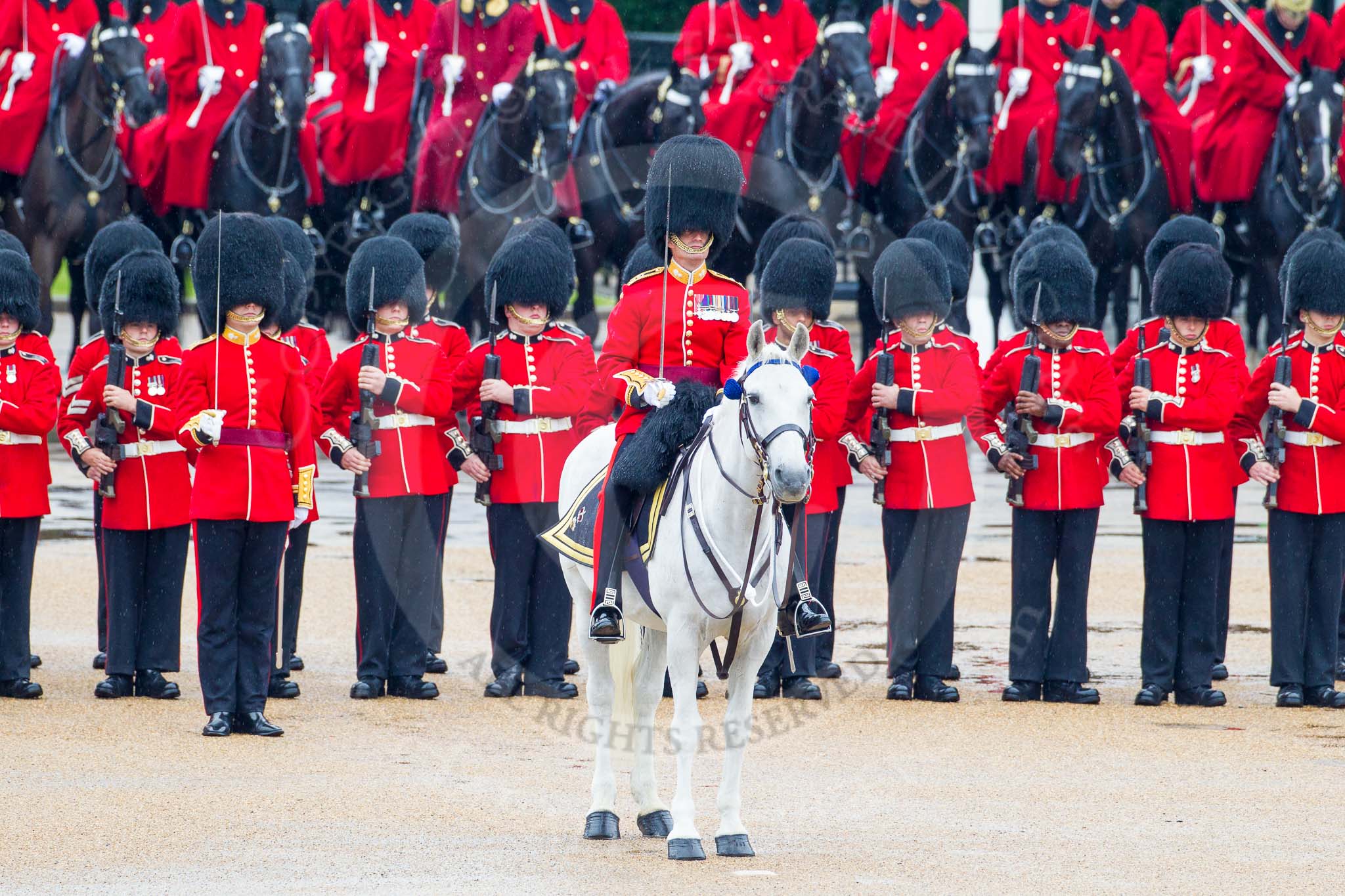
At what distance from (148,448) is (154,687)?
Result: 0.76 meters

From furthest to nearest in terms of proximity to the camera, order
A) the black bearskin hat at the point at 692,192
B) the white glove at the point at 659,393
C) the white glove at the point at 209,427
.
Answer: the white glove at the point at 209,427, the black bearskin hat at the point at 692,192, the white glove at the point at 659,393

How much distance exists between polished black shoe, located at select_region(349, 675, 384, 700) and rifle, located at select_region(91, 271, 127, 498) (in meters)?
0.99

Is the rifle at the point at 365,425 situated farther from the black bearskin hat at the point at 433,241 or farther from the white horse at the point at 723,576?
the white horse at the point at 723,576

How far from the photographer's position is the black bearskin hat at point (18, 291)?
24.6 ft

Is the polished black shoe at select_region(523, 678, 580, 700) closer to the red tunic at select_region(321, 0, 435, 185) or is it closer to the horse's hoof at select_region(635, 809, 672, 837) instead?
the horse's hoof at select_region(635, 809, 672, 837)

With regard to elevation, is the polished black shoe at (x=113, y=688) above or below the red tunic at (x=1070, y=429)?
below

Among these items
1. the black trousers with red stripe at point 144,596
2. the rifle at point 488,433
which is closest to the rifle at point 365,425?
the rifle at point 488,433

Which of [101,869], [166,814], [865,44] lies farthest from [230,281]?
[865,44]

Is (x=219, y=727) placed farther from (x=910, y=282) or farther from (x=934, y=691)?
(x=910, y=282)

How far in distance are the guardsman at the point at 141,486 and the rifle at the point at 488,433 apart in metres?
0.94

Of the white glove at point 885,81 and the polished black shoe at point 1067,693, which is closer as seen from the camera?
the polished black shoe at point 1067,693

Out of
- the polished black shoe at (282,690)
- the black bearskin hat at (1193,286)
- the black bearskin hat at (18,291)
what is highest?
the black bearskin hat at (1193,286)

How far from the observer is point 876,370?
7664mm

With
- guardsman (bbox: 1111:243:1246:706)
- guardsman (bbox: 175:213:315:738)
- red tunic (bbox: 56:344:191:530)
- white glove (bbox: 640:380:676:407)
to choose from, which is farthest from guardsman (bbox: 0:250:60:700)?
guardsman (bbox: 1111:243:1246:706)
